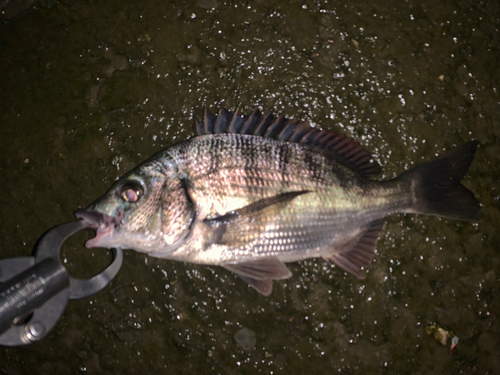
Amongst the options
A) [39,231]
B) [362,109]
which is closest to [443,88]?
[362,109]

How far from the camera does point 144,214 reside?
1.75m

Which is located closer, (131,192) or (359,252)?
(131,192)

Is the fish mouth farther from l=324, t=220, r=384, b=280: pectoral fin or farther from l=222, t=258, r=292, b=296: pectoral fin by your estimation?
l=324, t=220, r=384, b=280: pectoral fin

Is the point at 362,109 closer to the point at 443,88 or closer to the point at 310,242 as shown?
the point at 443,88

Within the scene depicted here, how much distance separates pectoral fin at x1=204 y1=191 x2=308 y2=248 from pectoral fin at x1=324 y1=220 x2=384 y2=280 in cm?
47

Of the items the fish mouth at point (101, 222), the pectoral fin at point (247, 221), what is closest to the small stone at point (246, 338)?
the pectoral fin at point (247, 221)

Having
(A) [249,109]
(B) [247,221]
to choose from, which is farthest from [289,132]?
(B) [247,221]

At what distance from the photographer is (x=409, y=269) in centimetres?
217

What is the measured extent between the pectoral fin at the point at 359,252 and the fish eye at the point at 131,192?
3.72 ft

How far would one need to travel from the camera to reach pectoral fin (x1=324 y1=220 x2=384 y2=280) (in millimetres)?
2008

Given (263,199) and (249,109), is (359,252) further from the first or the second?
(249,109)

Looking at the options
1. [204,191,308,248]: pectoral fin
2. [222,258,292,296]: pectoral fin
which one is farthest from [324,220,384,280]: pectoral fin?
[204,191,308,248]: pectoral fin

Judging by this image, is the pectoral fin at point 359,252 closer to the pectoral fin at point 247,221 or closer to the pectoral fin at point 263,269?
the pectoral fin at point 263,269

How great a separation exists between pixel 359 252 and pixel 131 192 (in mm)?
1350
